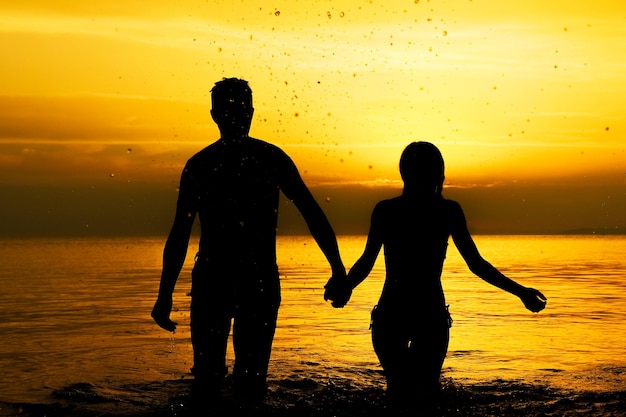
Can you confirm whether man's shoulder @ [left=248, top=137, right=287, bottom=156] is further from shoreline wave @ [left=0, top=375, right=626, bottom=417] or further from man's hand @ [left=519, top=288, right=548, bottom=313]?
shoreline wave @ [left=0, top=375, right=626, bottom=417]

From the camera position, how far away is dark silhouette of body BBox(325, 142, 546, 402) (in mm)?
6012

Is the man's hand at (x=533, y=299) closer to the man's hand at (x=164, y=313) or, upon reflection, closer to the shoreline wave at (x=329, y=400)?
the shoreline wave at (x=329, y=400)

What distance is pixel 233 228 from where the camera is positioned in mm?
5711

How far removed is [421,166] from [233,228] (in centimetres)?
135

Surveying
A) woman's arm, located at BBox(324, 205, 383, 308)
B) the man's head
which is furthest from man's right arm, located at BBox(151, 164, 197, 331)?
woman's arm, located at BBox(324, 205, 383, 308)

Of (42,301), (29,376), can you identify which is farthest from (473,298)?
(29,376)

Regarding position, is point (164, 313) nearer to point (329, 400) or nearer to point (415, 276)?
point (415, 276)

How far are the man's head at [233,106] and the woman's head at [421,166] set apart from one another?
3.65 ft

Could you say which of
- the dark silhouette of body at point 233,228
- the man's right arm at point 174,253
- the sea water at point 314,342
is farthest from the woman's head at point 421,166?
the sea water at point 314,342

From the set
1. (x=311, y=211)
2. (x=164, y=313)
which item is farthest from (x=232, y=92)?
(x=164, y=313)

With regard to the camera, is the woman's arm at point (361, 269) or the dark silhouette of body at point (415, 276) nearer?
the dark silhouette of body at point (415, 276)

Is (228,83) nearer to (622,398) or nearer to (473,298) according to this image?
(622,398)

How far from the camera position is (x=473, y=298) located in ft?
105

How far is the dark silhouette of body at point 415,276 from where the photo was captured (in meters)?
6.01
